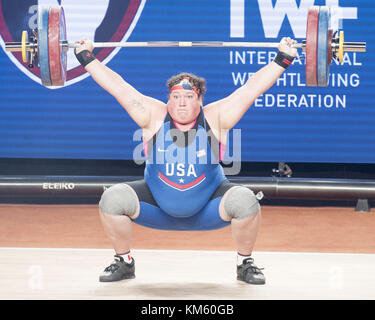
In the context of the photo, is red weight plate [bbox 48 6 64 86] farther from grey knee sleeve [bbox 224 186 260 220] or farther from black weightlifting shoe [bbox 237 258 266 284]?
black weightlifting shoe [bbox 237 258 266 284]

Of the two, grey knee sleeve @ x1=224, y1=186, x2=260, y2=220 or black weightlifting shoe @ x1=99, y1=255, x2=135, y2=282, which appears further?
black weightlifting shoe @ x1=99, y1=255, x2=135, y2=282

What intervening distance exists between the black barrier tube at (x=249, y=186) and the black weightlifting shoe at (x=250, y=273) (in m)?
2.64

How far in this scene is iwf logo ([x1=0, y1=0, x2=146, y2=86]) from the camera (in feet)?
21.4

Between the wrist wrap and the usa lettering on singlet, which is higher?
the wrist wrap

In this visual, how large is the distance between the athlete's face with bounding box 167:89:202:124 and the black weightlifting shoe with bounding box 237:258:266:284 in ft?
2.52

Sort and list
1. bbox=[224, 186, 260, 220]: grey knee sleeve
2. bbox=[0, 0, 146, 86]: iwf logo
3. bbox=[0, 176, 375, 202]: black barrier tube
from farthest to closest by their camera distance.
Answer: bbox=[0, 0, 146, 86]: iwf logo < bbox=[0, 176, 375, 202]: black barrier tube < bbox=[224, 186, 260, 220]: grey knee sleeve

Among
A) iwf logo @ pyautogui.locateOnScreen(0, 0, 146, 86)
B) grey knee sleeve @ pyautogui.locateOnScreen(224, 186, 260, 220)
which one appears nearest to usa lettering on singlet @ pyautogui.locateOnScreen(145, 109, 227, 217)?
→ grey knee sleeve @ pyautogui.locateOnScreen(224, 186, 260, 220)

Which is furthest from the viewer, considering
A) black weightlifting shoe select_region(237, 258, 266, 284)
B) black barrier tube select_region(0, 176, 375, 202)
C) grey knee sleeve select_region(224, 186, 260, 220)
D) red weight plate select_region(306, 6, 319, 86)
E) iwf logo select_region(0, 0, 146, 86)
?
iwf logo select_region(0, 0, 146, 86)

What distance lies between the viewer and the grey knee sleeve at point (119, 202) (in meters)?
3.45

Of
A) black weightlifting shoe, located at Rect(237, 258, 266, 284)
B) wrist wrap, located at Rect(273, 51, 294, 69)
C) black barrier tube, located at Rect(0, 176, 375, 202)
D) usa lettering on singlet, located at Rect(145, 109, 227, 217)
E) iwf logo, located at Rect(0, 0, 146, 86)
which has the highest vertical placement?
iwf logo, located at Rect(0, 0, 146, 86)

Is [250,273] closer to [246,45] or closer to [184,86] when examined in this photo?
[184,86]

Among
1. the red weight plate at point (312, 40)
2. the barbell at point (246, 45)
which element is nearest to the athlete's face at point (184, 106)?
the barbell at point (246, 45)

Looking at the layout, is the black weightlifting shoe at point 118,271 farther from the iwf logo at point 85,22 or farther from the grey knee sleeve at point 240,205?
the iwf logo at point 85,22
